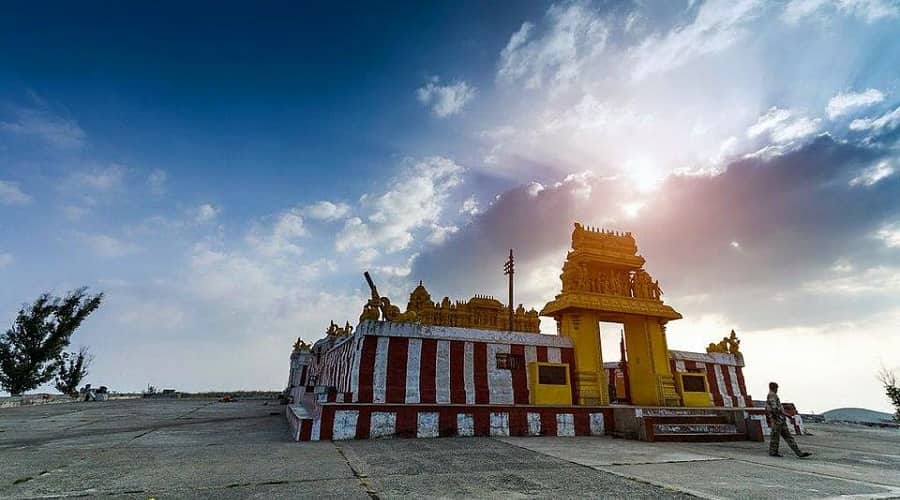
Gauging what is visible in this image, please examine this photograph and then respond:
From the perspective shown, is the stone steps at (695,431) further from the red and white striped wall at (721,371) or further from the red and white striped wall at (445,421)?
the red and white striped wall at (721,371)

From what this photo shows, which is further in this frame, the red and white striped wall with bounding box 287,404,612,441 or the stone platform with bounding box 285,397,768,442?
the stone platform with bounding box 285,397,768,442

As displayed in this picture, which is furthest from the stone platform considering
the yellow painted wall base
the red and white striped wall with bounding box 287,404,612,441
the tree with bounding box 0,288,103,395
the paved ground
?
the tree with bounding box 0,288,103,395

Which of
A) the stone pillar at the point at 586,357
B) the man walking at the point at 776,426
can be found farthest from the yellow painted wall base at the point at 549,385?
the man walking at the point at 776,426

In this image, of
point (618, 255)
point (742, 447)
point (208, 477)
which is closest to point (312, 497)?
point (208, 477)

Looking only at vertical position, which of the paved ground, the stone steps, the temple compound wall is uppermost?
the temple compound wall

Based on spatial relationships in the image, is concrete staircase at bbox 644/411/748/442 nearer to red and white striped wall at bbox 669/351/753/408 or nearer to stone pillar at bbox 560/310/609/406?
stone pillar at bbox 560/310/609/406

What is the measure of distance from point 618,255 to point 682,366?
17.3 ft

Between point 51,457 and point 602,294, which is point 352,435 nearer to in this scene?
point 51,457

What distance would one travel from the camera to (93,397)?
117 ft

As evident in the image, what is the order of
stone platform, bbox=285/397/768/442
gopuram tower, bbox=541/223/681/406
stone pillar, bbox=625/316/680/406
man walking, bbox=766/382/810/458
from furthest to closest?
1. stone pillar, bbox=625/316/680/406
2. gopuram tower, bbox=541/223/681/406
3. stone platform, bbox=285/397/768/442
4. man walking, bbox=766/382/810/458

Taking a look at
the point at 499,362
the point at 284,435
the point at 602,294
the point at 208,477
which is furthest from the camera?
the point at 602,294

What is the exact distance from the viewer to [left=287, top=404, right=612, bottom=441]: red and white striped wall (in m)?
10.6

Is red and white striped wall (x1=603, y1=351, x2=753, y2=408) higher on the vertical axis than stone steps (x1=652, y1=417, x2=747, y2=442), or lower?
higher

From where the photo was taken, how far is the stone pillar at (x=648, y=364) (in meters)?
15.7
